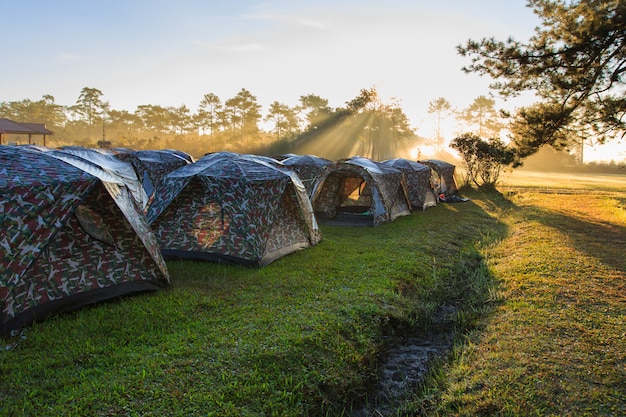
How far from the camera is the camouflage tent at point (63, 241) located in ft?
15.9

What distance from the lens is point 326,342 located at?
4.98m

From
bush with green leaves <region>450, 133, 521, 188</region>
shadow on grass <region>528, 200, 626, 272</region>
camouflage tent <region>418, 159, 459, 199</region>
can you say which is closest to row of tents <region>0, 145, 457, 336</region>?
shadow on grass <region>528, 200, 626, 272</region>

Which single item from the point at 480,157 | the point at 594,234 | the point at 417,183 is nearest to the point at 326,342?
the point at 594,234

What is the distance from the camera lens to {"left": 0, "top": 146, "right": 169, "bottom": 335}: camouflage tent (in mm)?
4848

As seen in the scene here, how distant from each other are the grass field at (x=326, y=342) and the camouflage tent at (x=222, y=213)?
39cm

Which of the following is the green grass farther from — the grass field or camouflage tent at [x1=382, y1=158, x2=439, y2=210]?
camouflage tent at [x1=382, y1=158, x2=439, y2=210]

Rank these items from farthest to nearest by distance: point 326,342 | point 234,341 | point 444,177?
point 444,177, point 326,342, point 234,341

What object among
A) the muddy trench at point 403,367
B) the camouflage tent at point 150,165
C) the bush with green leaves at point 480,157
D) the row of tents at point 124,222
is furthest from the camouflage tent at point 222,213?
the bush with green leaves at point 480,157

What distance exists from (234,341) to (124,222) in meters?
2.61

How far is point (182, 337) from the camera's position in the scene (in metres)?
4.86

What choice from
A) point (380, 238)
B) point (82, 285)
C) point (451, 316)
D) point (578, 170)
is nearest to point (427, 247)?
point (380, 238)

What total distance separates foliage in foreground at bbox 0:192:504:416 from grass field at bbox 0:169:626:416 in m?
0.02

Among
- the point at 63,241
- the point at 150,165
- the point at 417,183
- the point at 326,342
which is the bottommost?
the point at 326,342

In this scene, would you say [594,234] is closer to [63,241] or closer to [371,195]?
[371,195]
